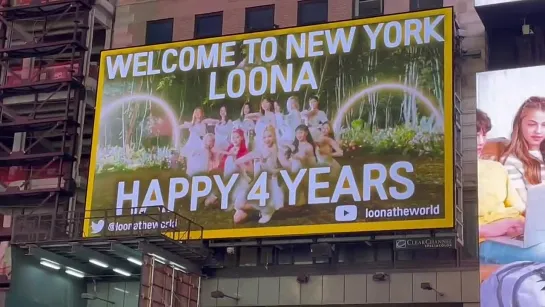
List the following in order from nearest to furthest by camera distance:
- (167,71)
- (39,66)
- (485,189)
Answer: (485,189) → (167,71) → (39,66)

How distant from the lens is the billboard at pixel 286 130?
135 feet

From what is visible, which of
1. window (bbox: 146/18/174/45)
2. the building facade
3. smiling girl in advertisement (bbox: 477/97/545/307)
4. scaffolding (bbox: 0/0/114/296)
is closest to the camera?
smiling girl in advertisement (bbox: 477/97/545/307)

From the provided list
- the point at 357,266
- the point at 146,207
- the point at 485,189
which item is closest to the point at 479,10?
the point at 485,189

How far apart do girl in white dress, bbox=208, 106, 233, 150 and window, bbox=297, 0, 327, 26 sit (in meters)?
5.45

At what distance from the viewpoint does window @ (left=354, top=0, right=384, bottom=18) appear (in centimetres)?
4572

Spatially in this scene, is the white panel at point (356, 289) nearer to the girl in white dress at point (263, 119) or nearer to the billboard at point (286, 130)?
the billboard at point (286, 130)

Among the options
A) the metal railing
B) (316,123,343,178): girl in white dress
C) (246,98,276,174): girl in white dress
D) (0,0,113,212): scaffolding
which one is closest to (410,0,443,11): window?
(316,123,343,178): girl in white dress

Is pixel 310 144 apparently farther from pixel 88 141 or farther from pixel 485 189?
pixel 88 141

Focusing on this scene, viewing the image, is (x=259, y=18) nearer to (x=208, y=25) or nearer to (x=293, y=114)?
(x=208, y=25)

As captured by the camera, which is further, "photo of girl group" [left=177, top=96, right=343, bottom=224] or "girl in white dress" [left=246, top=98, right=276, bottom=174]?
Answer: "girl in white dress" [left=246, top=98, right=276, bottom=174]

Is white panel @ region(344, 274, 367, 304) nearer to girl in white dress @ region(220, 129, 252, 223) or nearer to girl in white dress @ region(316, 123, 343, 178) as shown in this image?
girl in white dress @ region(316, 123, 343, 178)

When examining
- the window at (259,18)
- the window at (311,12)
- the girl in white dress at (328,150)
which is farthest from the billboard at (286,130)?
the window at (311,12)

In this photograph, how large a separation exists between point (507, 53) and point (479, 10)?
9.74 feet

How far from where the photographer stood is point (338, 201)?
4150 centimetres
